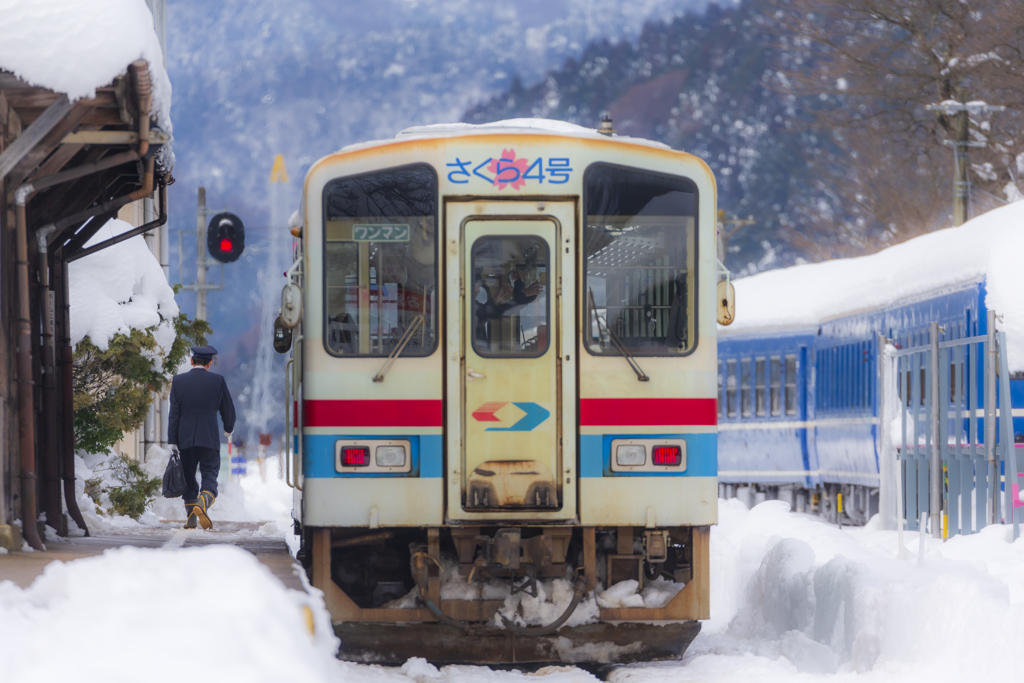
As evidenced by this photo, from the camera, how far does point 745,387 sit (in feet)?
69.1

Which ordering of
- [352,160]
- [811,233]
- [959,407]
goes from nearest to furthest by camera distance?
1. [352,160]
2. [959,407]
3. [811,233]

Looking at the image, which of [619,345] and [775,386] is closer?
[619,345]

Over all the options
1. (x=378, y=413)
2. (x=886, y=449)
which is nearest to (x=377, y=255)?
(x=378, y=413)

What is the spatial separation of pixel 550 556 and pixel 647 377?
1.04 meters

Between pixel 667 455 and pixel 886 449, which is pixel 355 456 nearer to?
pixel 667 455

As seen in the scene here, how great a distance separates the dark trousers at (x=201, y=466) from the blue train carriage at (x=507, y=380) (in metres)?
4.15

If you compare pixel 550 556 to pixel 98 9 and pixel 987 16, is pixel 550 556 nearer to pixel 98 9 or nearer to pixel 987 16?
pixel 98 9

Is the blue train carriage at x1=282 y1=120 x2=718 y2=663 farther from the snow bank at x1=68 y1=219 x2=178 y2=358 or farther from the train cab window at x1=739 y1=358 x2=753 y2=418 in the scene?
the train cab window at x1=739 y1=358 x2=753 y2=418

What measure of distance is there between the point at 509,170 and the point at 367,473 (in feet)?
5.66

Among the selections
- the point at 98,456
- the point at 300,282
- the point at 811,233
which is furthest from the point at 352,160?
the point at 811,233

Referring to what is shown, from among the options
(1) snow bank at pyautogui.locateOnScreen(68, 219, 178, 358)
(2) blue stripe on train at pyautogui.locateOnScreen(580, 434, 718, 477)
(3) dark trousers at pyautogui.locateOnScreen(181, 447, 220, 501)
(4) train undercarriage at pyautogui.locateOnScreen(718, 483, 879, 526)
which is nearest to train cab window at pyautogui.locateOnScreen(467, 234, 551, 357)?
(2) blue stripe on train at pyautogui.locateOnScreen(580, 434, 718, 477)

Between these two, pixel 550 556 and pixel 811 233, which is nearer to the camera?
pixel 550 556

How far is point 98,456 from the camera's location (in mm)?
15133

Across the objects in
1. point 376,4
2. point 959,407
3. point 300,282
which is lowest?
point 959,407
